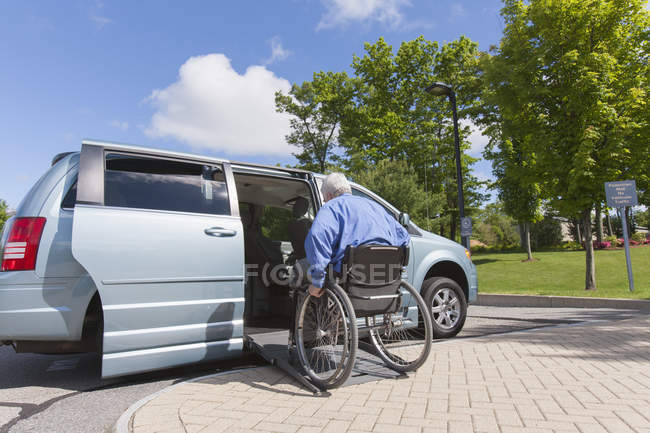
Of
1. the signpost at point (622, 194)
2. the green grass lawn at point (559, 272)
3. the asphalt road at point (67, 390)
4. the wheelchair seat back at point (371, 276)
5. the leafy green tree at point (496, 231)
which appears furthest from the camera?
the leafy green tree at point (496, 231)

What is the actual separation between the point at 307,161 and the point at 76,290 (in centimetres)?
2954

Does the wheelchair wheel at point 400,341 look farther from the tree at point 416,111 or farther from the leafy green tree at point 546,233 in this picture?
the leafy green tree at point 546,233

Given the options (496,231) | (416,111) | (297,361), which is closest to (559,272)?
(416,111)

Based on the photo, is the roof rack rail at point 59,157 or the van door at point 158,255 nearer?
the van door at point 158,255

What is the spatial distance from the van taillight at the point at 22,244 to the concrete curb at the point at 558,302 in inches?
316

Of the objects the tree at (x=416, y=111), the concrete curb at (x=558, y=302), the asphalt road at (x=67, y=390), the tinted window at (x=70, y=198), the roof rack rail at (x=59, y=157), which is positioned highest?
the tree at (x=416, y=111)

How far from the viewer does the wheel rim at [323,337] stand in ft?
10.4

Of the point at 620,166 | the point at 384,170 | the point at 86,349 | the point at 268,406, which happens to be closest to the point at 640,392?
the point at 268,406

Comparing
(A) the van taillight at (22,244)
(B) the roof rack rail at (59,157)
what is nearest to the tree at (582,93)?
(B) the roof rack rail at (59,157)

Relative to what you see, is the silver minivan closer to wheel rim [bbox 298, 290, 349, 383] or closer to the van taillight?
the van taillight

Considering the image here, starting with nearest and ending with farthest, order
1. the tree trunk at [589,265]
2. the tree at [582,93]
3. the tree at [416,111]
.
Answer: the tree at [582,93] → the tree trunk at [589,265] → the tree at [416,111]

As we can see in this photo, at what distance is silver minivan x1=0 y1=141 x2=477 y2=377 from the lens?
3.12 m

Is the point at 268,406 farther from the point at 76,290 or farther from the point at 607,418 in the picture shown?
the point at 607,418

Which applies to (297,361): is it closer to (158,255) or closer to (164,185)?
(158,255)
